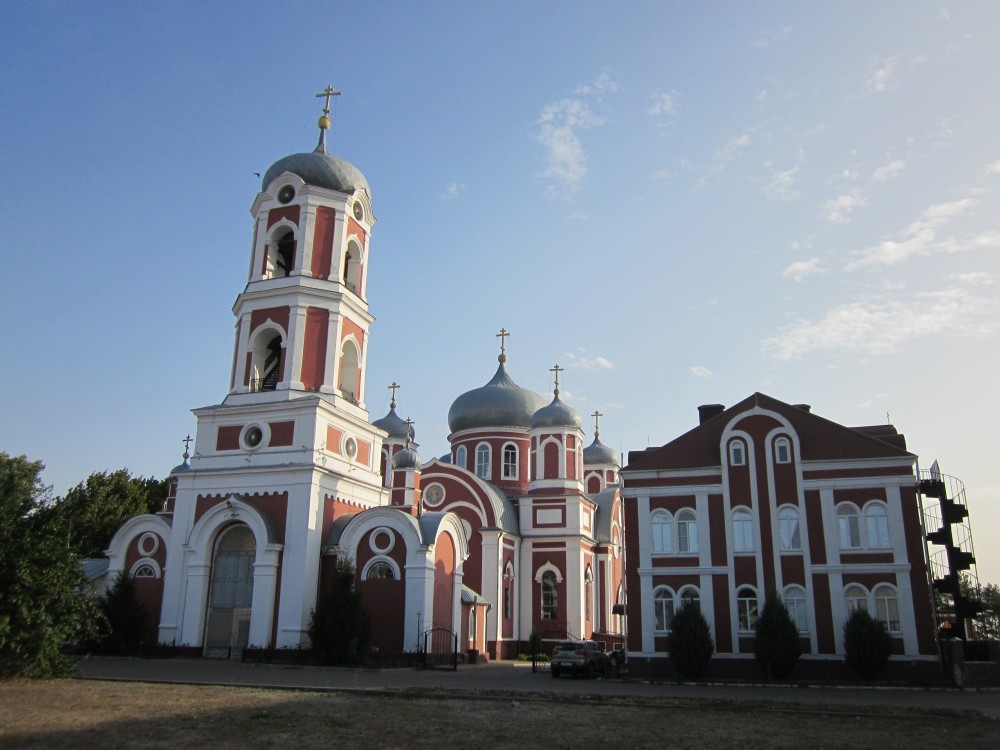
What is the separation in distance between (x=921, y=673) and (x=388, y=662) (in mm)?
14744

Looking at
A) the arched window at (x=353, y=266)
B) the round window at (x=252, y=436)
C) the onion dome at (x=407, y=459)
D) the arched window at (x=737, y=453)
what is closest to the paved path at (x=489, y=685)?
the arched window at (x=737, y=453)

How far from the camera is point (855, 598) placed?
77.3ft

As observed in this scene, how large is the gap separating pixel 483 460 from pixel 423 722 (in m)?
30.3

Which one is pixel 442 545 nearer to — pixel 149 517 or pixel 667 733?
pixel 149 517

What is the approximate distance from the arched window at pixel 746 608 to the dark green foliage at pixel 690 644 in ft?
3.54

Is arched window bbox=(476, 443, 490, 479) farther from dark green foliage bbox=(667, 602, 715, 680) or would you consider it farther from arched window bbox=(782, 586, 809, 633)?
arched window bbox=(782, 586, 809, 633)

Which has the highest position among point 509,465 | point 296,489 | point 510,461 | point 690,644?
point 510,461

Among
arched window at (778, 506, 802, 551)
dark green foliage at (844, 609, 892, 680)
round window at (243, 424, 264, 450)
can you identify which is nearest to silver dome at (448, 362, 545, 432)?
round window at (243, 424, 264, 450)

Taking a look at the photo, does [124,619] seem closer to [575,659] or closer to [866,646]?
[575,659]

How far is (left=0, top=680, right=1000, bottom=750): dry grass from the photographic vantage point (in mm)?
10367

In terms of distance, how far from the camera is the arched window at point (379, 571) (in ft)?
88.6

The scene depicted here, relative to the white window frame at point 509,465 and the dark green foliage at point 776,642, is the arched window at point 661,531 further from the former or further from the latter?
the white window frame at point 509,465

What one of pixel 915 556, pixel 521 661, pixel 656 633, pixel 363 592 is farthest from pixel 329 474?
pixel 915 556

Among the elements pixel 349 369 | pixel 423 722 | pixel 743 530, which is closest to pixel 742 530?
pixel 743 530
